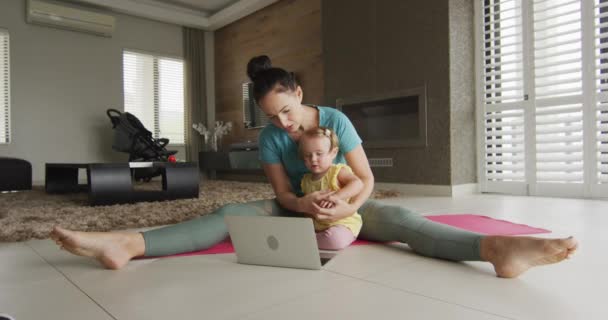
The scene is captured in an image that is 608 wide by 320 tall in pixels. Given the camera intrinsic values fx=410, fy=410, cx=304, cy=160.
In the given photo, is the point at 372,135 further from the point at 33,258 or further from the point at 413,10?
the point at 33,258

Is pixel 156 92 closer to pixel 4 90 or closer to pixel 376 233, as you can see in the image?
pixel 4 90

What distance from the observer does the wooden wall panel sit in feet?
16.9

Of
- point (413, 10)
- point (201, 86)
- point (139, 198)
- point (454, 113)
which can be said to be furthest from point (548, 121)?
point (201, 86)

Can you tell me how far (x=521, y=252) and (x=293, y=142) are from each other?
2.72 feet

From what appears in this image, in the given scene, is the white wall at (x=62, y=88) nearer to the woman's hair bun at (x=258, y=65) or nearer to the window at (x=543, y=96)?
the window at (x=543, y=96)

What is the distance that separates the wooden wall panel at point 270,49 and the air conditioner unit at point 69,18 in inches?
69.6

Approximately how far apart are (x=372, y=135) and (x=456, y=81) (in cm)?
99

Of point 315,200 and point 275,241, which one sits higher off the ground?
point 315,200

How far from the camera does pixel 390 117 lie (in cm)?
408

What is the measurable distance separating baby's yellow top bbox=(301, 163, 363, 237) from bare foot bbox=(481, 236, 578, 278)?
455 mm

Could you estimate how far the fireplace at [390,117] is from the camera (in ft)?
12.5

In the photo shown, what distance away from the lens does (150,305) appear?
0.97m

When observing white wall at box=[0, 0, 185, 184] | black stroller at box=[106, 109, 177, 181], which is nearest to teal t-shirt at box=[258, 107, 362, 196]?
black stroller at box=[106, 109, 177, 181]

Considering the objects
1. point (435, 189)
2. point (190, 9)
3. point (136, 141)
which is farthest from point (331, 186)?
point (190, 9)
